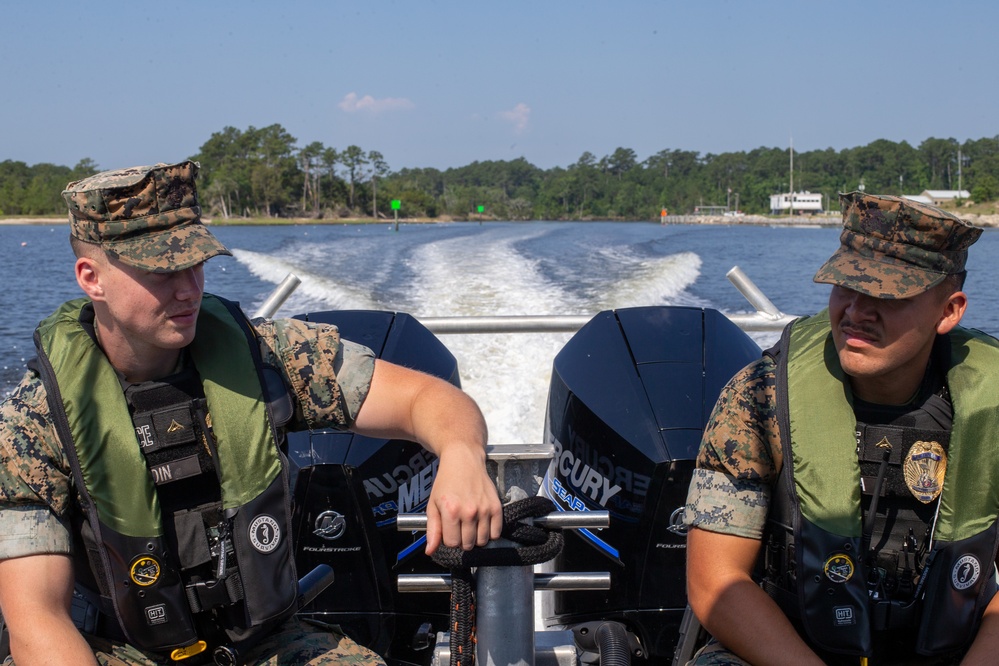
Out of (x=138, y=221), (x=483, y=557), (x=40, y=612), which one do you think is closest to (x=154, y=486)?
(x=40, y=612)

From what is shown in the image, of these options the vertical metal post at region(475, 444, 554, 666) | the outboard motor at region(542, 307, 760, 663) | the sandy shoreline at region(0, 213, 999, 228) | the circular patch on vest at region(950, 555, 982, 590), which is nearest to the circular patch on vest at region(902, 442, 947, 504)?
the circular patch on vest at region(950, 555, 982, 590)

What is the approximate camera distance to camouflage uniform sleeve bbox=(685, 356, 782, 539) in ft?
6.30

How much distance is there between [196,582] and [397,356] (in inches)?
49.7

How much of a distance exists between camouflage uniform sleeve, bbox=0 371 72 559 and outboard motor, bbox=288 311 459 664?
2.73 feet

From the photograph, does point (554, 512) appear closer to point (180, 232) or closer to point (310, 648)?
point (310, 648)

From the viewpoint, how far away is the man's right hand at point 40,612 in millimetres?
1657

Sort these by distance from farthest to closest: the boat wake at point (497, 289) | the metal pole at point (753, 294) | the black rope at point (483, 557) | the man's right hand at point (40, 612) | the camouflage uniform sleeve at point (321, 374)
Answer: the boat wake at point (497, 289)
the metal pole at point (753, 294)
the camouflage uniform sleeve at point (321, 374)
the man's right hand at point (40, 612)
the black rope at point (483, 557)

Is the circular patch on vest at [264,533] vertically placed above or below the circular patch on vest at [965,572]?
above

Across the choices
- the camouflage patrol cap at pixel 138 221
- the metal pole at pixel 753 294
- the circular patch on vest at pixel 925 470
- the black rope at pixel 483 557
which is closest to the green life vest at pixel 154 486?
the camouflage patrol cap at pixel 138 221

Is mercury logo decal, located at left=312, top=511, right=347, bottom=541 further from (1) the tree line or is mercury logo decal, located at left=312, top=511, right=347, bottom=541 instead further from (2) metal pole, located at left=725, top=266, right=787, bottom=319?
(1) the tree line

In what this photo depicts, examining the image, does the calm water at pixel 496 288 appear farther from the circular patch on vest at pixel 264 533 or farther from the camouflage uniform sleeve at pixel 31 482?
the camouflage uniform sleeve at pixel 31 482

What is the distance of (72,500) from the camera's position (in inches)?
72.7

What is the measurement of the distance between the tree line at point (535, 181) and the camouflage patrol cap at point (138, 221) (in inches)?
2015

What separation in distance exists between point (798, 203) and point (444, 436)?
8773 centimetres
